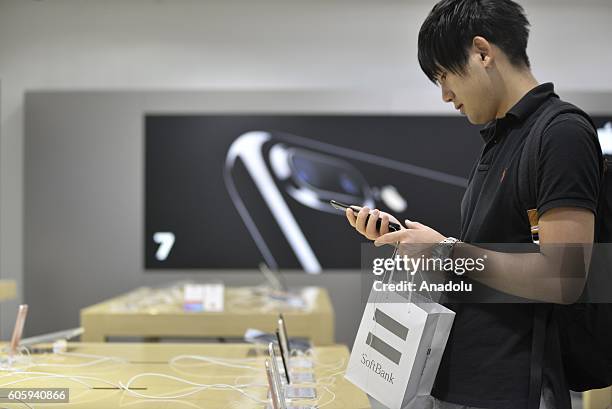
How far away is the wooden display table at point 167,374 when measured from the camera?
1.61 meters

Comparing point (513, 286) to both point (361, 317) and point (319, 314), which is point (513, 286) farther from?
point (319, 314)

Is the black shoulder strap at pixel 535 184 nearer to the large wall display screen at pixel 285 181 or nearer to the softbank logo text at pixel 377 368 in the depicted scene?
the softbank logo text at pixel 377 368

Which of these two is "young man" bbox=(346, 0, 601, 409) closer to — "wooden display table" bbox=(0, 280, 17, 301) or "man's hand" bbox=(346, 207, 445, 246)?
"man's hand" bbox=(346, 207, 445, 246)

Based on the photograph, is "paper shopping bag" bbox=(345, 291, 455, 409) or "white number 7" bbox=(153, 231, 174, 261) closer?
"paper shopping bag" bbox=(345, 291, 455, 409)

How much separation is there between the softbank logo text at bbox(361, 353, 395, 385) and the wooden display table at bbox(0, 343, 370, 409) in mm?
303

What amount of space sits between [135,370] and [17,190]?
158 inches

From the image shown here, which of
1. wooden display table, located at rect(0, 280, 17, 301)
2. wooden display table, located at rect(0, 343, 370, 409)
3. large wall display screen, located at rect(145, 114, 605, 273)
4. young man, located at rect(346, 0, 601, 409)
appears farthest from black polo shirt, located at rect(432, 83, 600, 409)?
large wall display screen, located at rect(145, 114, 605, 273)

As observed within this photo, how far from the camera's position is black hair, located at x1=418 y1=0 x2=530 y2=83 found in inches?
46.9

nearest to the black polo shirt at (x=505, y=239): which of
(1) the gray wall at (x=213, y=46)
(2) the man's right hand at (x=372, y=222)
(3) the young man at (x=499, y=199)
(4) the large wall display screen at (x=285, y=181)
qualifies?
(3) the young man at (x=499, y=199)

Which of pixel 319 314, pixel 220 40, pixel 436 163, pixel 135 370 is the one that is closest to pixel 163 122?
pixel 220 40

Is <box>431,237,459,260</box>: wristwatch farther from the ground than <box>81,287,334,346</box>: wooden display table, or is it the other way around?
Answer: <box>431,237,459,260</box>: wristwatch

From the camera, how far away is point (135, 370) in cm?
201

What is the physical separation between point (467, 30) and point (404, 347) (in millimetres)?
564

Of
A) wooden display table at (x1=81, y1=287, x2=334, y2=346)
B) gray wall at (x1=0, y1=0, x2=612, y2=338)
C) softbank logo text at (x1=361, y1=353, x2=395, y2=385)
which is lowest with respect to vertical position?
wooden display table at (x1=81, y1=287, x2=334, y2=346)
